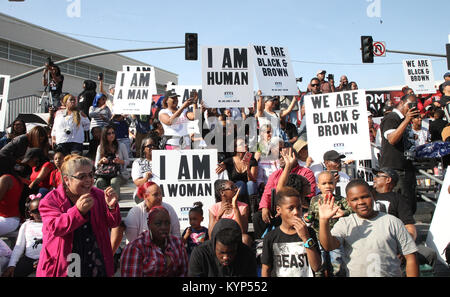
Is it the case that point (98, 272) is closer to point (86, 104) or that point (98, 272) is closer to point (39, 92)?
point (86, 104)

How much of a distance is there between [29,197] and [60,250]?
7.28 ft

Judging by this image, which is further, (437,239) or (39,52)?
(39,52)

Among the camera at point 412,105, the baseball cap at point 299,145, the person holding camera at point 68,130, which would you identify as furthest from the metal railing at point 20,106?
the camera at point 412,105

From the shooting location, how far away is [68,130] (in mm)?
7840

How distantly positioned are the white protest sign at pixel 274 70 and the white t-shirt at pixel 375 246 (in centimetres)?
478

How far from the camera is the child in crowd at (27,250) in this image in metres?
4.36

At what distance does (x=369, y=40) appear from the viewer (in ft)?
54.3

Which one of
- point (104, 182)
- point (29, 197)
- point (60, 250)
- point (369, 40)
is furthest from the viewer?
point (369, 40)

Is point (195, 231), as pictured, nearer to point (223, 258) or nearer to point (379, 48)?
point (223, 258)

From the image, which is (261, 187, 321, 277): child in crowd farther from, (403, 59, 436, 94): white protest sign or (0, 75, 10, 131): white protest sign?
(403, 59, 436, 94): white protest sign

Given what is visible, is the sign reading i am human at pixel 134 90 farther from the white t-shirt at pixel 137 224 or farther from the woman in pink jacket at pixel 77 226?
the woman in pink jacket at pixel 77 226

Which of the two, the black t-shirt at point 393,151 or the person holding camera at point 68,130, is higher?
the person holding camera at point 68,130

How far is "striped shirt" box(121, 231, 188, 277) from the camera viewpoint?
137 inches

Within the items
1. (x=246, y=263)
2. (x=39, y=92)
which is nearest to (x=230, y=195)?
(x=246, y=263)
